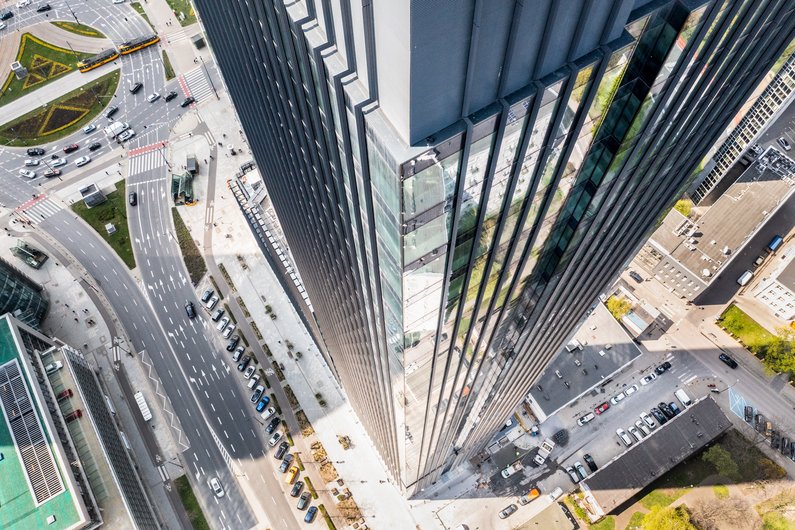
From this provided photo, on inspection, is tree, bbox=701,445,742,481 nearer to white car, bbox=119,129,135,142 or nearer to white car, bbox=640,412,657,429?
white car, bbox=640,412,657,429

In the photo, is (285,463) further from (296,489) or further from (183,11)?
(183,11)

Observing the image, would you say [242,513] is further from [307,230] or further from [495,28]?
[495,28]

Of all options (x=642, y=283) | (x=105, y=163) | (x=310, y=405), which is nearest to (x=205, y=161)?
(x=105, y=163)

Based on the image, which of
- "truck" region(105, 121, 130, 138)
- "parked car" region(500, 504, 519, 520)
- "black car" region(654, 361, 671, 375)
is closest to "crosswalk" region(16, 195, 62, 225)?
"truck" region(105, 121, 130, 138)

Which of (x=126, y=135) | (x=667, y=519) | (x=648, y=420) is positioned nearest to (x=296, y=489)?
(x=667, y=519)

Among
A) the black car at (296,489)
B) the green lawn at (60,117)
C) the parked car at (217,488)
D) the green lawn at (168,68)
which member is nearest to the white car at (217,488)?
the parked car at (217,488)

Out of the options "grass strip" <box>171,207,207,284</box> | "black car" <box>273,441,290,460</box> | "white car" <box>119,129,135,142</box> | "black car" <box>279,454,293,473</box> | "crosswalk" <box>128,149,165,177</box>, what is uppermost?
"white car" <box>119,129,135,142</box>
